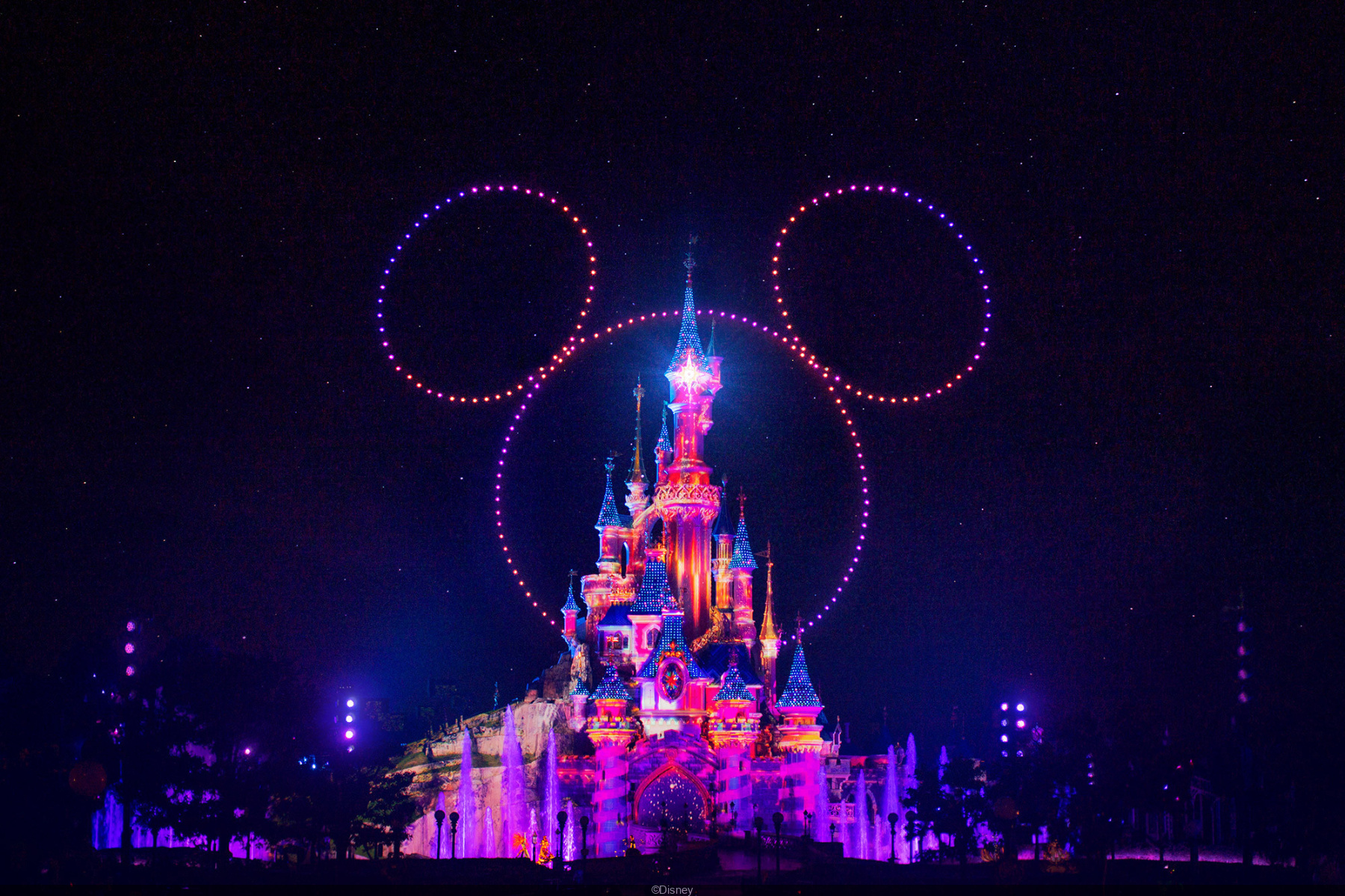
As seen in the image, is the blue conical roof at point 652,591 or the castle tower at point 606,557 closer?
the blue conical roof at point 652,591

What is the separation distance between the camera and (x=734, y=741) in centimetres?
6769

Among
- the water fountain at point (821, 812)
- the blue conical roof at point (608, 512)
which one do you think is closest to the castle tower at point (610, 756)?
the water fountain at point (821, 812)

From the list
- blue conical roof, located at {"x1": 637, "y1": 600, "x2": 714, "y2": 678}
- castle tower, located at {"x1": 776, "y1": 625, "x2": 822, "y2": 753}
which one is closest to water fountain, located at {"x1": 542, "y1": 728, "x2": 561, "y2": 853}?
blue conical roof, located at {"x1": 637, "y1": 600, "x2": 714, "y2": 678}

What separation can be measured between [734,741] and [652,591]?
8687mm

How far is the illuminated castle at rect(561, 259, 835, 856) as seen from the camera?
66.0m

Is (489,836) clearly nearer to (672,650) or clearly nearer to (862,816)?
(672,650)

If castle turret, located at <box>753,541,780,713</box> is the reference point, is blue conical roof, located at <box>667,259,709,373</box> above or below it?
above

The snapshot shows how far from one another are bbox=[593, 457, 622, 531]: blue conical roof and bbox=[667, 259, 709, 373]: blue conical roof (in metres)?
6.39

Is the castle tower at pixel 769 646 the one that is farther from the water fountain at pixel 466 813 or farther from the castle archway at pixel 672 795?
the water fountain at pixel 466 813

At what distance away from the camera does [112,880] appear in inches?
1567

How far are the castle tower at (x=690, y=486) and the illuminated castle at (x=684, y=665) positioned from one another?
0.08 metres

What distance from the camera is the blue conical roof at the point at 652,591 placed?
2827 inches

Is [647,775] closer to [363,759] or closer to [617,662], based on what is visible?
[617,662]

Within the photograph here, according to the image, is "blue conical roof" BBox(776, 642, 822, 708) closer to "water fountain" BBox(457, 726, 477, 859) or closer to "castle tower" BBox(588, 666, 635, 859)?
"castle tower" BBox(588, 666, 635, 859)
